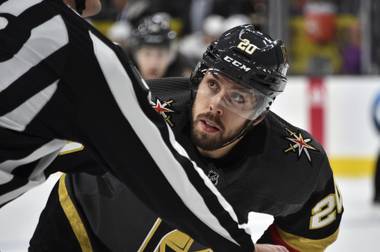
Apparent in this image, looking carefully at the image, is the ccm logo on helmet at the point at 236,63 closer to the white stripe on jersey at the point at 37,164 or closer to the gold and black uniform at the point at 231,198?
the gold and black uniform at the point at 231,198

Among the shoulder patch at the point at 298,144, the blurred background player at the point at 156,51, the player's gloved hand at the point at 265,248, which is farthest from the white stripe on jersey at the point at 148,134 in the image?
the blurred background player at the point at 156,51

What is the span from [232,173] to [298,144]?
0.20 metres

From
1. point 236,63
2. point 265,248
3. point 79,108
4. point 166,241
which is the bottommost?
point 166,241

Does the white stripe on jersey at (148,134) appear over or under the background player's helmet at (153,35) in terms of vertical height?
over

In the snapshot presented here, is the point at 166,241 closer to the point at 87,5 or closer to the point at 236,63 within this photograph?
the point at 236,63

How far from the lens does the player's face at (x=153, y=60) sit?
466 centimetres

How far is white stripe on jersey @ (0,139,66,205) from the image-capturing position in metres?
1.56

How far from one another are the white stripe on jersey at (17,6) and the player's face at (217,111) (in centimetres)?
78

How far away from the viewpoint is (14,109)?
149 cm

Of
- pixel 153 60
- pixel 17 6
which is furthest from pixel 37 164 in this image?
pixel 153 60

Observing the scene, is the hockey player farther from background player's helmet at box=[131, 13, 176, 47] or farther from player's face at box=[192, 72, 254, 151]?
background player's helmet at box=[131, 13, 176, 47]

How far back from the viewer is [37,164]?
1634mm

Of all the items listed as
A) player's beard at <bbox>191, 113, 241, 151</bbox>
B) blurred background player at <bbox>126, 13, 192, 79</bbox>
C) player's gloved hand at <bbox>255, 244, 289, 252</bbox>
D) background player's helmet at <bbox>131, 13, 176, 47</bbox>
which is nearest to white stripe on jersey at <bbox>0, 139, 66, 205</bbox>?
player's gloved hand at <bbox>255, 244, 289, 252</bbox>

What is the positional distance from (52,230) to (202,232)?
65 cm
